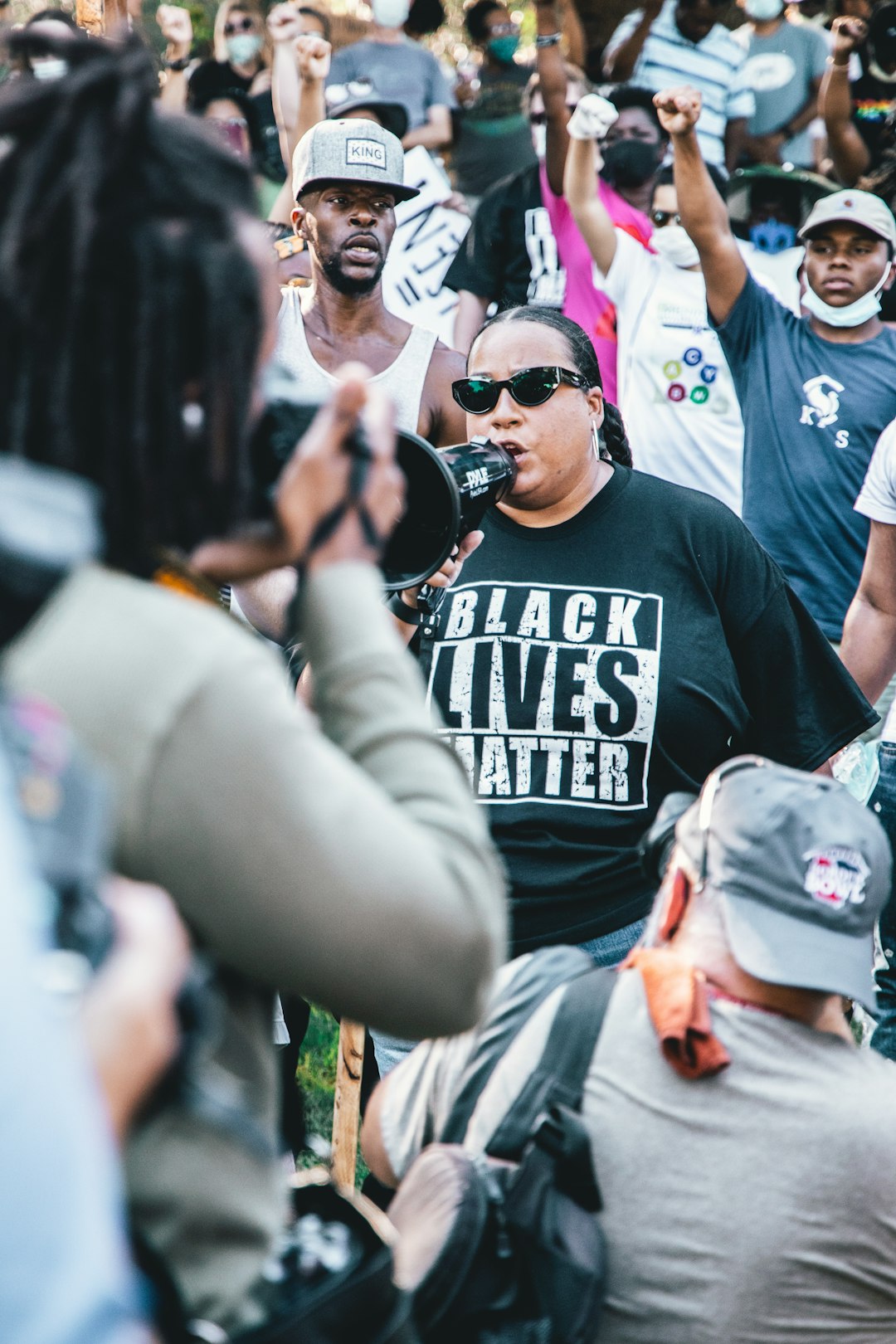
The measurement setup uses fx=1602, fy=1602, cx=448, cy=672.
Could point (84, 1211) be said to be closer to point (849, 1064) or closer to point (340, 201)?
point (849, 1064)

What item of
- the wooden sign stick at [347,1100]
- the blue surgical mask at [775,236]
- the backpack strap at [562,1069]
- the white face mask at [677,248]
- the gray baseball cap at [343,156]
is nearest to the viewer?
the backpack strap at [562,1069]

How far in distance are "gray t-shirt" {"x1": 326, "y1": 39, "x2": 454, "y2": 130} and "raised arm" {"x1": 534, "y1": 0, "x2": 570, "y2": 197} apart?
1348 mm

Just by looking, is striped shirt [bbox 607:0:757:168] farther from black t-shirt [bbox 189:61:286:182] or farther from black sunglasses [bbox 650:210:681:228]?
black t-shirt [bbox 189:61:286:182]

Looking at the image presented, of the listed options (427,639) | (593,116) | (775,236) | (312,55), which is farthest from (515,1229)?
(775,236)

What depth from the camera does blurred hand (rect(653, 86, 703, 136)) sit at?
14.6ft

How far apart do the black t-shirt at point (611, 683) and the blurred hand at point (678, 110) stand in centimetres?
164

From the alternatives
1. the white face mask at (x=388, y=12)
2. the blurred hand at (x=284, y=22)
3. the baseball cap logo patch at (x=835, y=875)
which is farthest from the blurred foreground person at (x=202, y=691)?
the white face mask at (x=388, y=12)

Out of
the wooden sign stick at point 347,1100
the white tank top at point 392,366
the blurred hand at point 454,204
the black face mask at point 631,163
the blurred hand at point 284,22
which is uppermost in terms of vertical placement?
the blurred hand at point 284,22

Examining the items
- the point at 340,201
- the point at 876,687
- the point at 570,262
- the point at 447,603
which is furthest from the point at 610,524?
the point at 570,262

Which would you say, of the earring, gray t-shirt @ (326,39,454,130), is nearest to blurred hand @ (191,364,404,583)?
the earring

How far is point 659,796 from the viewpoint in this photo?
308 centimetres

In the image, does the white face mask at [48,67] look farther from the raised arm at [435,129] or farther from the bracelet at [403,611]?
the raised arm at [435,129]

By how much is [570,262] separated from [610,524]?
114 inches

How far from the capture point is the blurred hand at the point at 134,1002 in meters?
0.88
